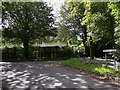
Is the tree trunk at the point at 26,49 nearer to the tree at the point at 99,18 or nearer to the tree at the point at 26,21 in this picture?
the tree at the point at 26,21

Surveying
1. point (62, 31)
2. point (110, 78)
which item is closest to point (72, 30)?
point (62, 31)

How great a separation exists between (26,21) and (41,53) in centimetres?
472

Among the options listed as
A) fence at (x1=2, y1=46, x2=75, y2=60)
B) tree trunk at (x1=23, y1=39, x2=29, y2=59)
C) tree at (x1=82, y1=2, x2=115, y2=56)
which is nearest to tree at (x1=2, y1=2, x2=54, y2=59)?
tree trunk at (x1=23, y1=39, x2=29, y2=59)

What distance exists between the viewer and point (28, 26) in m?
28.5

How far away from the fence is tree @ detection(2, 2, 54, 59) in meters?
1.04

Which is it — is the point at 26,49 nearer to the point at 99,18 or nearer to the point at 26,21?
the point at 26,21

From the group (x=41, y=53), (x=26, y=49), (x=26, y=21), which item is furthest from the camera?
(x=41, y=53)

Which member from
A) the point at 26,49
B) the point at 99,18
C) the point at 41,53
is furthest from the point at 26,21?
the point at 99,18

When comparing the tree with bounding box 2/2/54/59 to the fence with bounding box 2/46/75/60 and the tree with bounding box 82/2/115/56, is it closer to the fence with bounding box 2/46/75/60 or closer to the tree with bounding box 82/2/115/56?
the fence with bounding box 2/46/75/60

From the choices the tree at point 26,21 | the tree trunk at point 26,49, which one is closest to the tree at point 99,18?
the tree at point 26,21

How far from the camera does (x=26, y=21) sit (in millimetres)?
28703

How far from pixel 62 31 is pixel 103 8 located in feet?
64.9

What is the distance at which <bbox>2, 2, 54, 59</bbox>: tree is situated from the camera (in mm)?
27594

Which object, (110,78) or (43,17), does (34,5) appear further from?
(110,78)
